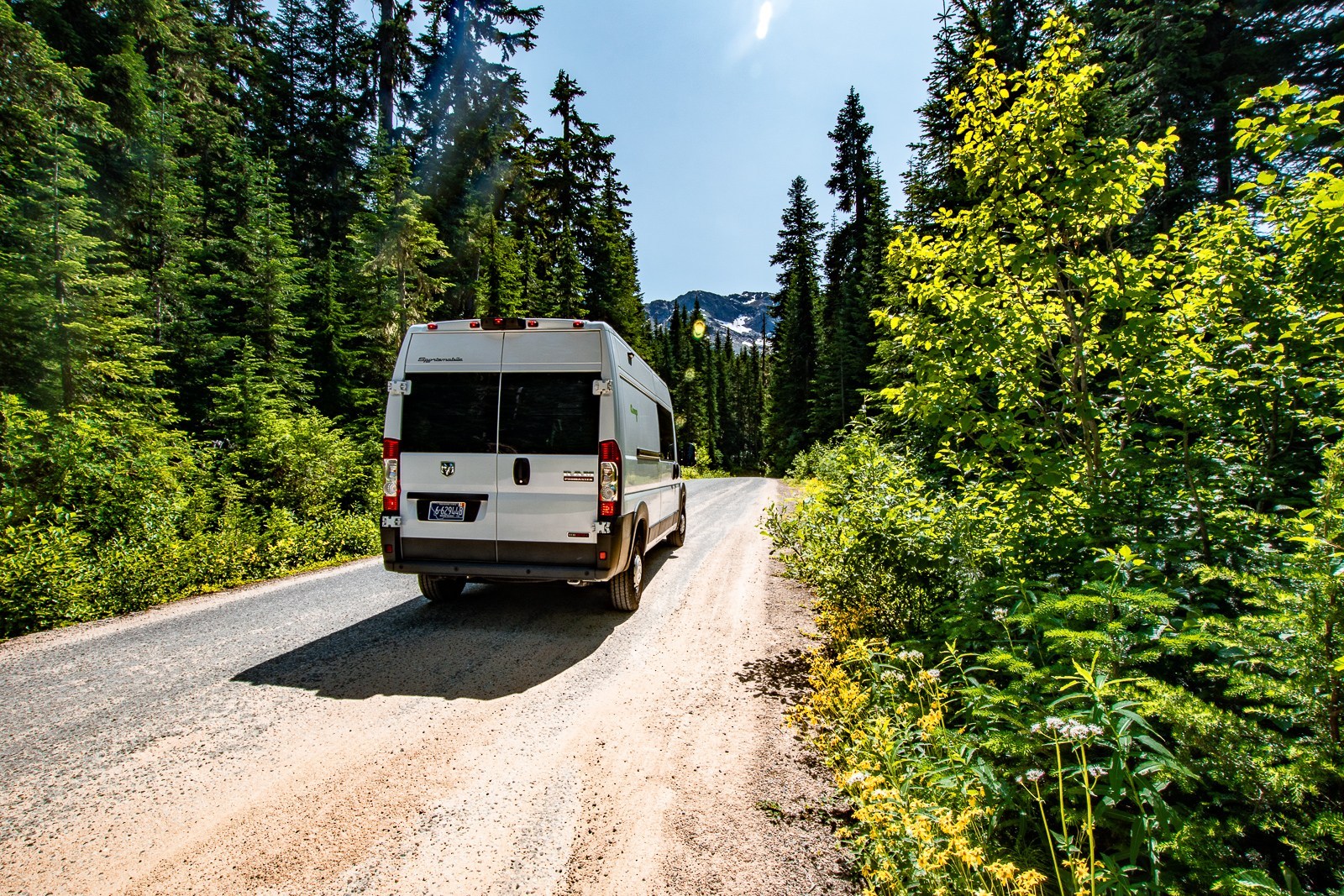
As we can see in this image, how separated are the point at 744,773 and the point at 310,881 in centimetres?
219

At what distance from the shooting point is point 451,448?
214 inches

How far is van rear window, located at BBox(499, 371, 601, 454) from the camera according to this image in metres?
5.34

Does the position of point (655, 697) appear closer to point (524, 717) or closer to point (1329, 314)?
point (524, 717)

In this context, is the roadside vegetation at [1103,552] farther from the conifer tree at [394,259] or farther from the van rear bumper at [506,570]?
the conifer tree at [394,259]

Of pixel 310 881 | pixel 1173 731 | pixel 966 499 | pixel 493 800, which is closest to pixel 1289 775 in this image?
pixel 1173 731

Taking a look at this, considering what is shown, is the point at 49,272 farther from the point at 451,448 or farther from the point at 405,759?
the point at 405,759

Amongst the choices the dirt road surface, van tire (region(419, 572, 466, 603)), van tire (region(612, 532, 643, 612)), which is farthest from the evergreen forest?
van tire (region(419, 572, 466, 603))

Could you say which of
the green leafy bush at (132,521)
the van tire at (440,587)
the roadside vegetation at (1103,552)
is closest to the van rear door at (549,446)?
the van tire at (440,587)

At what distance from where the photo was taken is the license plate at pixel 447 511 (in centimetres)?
536

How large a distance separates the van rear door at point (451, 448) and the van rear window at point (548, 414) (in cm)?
15

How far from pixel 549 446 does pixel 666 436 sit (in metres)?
3.86

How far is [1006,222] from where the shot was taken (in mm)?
4379

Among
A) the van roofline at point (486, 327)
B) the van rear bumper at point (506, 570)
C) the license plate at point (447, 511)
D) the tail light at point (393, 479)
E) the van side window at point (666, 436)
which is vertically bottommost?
the van rear bumper at point (506, 570)

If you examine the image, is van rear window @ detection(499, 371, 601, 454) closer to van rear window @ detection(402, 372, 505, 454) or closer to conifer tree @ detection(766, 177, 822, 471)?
van rear window @ detection(402, 372, 505, 454)
